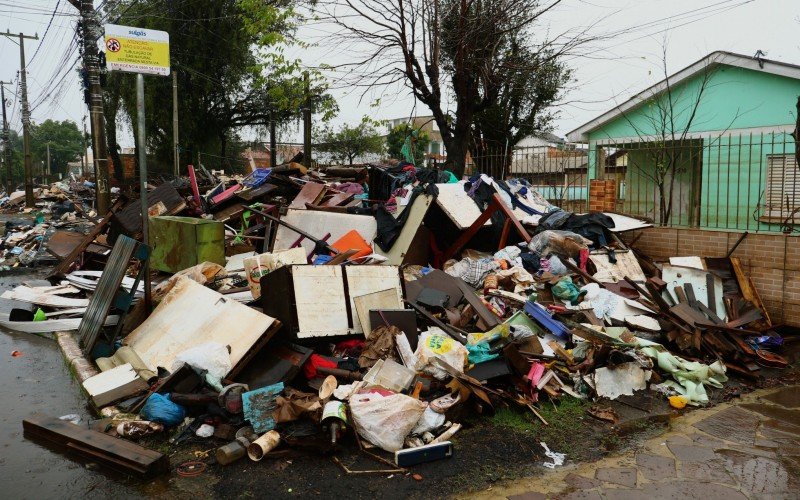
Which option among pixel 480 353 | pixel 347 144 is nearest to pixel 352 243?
pixel 480 353

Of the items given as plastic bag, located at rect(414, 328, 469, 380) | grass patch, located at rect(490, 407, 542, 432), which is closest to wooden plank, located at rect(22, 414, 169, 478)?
plastic bag, located at rect(414, 328, 469, 380)

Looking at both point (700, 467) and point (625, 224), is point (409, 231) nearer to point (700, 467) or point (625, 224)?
point (625, 224)

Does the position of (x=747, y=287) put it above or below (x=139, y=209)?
below

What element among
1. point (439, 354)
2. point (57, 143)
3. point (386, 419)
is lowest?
point (386, 419)

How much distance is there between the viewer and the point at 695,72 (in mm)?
12883

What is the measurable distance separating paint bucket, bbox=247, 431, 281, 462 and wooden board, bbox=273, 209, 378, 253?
451 centimetres

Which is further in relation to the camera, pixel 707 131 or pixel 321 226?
pixel 707 131

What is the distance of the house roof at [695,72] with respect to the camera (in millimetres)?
11539

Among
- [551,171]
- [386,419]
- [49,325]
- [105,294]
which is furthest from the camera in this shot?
[551,171]

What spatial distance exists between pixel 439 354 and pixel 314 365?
3.59 ft

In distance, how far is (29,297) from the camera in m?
7.51

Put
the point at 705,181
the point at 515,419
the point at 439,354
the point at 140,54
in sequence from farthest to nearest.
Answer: the point at 705,181
the point at 140,54
the point at 439,354
the point at 515,419

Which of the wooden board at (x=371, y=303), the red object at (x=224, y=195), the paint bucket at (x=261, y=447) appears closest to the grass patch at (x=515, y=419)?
the wooden board at (x=371, y=303)

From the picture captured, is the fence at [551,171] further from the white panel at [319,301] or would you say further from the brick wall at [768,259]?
the white panel at [319,301]
